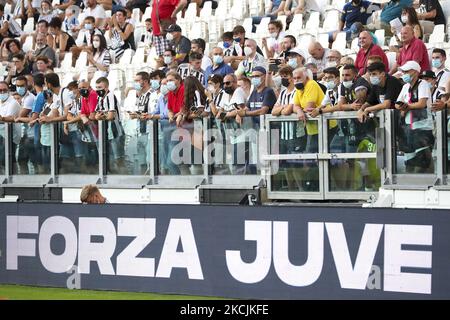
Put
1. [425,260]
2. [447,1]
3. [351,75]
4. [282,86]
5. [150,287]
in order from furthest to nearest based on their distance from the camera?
[447,1] → [282,86] → [351,75] → [150,287] → [425,260]

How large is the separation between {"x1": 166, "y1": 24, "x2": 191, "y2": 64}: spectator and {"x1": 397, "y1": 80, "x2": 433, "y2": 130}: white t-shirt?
16.4 ft

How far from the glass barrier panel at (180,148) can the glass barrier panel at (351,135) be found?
186 cm

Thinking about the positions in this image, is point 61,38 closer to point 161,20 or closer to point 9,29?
point 9,29

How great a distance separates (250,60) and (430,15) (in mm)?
2551

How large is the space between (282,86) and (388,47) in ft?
5.70

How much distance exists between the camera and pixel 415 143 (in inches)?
469

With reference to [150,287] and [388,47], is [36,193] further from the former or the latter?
[388,47]

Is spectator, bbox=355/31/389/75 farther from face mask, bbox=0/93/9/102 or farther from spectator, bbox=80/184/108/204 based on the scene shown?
face mask, bbox=0/93/9/102

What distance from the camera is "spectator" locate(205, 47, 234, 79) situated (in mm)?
15164

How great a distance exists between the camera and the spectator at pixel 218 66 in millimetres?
15164

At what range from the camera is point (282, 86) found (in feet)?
46.0

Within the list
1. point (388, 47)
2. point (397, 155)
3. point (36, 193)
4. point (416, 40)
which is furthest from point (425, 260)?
point (36, 193)

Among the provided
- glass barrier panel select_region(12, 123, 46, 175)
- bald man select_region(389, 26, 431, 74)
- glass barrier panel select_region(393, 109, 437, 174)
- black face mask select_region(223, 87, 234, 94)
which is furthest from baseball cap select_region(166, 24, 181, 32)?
glass barrier panel select_region(393, 109, 437, 174)

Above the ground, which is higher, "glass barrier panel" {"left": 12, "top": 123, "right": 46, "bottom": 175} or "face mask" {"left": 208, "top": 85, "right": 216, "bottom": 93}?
"face mask" {"left": 208, "top": 85, "right": 216, "bottom": 93}
